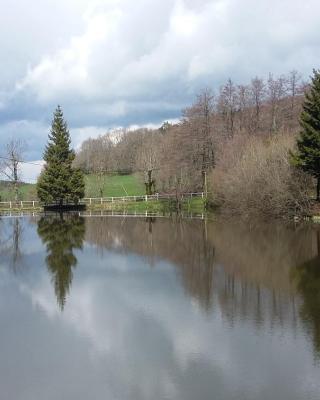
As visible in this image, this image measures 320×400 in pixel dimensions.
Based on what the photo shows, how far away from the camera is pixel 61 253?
76.1 ft

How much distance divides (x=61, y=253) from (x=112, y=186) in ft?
197

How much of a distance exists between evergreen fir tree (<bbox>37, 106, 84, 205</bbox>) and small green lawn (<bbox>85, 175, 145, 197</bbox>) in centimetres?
1135

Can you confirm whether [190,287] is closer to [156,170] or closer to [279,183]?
[279,183]

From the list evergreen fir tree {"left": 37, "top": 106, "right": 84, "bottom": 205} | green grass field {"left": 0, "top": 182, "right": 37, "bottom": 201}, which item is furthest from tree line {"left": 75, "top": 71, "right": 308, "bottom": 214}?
green grass field {"left": 0, "top": 182, "right": 37, "bottom": 201}

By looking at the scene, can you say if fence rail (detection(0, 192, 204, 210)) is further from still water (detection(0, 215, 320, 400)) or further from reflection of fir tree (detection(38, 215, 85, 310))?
still water (detection(0, 215, 320, 400))

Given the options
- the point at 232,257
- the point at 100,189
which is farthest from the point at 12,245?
the point at 100,189

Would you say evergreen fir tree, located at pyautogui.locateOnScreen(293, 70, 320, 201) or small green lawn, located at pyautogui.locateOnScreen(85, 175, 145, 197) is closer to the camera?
evergreen fir tree, located at pyautogui.locateOnScreen(293, 70, 320, 201)

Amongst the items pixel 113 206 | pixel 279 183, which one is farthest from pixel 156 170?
pixel 279 183

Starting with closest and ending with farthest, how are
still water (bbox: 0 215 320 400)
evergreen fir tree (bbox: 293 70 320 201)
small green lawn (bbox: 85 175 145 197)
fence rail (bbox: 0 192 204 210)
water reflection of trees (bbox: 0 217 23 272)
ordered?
1. still water (bbox: 0 215 320 400)
2. water reflection of trees (bbox: 0 217 23 272)
3. evergreen fir tree (bbox: 293 70 320 201)
4. fence rail (bbox: 0 192 204 210)
5. small green lawn (bbox: 85 175 145 197)

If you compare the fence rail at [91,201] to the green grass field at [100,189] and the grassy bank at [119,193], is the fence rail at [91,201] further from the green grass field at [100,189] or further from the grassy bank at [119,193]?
the green grass field at [100,189]

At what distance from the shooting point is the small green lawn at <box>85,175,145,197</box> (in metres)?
75.6

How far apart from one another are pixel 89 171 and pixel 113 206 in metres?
26.4

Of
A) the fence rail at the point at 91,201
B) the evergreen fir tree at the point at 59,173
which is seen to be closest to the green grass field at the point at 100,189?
the fence rail at the point at 91,201

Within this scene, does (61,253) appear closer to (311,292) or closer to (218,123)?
(311,292)
